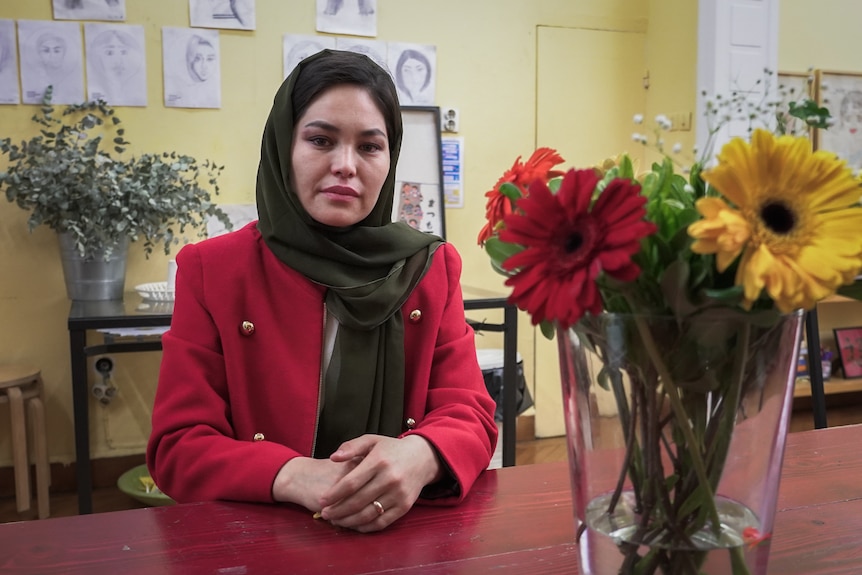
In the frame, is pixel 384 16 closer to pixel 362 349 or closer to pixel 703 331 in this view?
pixel 362 349

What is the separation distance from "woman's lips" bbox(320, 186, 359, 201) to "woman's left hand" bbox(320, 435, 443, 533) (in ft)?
1.36

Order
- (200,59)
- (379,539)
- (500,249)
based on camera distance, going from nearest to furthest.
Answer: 1. (500,249)
2. (379,539)
3. (200,59)

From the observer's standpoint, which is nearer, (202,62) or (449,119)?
(202,62)

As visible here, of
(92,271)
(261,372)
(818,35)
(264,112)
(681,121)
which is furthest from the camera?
(818,35)

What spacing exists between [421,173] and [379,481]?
256cm

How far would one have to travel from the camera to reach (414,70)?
10.8 ft

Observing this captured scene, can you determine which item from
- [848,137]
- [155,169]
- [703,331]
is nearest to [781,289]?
[703,331]

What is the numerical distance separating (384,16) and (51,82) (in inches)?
52.9

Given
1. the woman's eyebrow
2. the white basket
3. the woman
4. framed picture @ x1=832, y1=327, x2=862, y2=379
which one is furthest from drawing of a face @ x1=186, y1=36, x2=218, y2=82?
framed picture @ x1=832, y1=327, x2=862, y2=379

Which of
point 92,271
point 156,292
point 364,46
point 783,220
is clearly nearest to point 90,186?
point 92,271

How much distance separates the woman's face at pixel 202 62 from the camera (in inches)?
119

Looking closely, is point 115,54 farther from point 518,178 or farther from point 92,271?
point 518,178

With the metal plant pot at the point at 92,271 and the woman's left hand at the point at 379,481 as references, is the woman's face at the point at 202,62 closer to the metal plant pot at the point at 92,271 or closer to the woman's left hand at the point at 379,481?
the metal plant pot at the point at 92,271

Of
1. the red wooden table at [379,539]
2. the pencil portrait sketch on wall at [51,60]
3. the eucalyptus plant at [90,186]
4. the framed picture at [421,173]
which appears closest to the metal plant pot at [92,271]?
the eucalyptus plant at [90,186]
